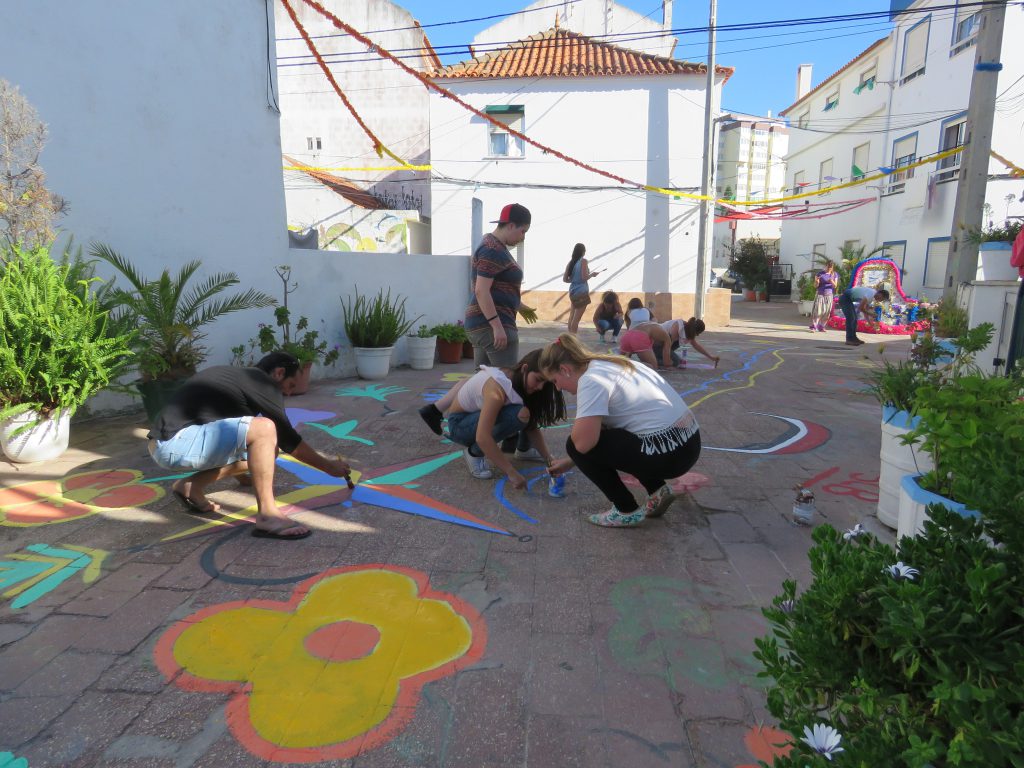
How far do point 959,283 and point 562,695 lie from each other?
8.02 metres

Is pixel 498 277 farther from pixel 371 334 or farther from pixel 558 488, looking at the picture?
pixel 371 334

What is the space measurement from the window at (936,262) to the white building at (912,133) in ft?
0.08

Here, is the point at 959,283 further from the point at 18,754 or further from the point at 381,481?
the point at 18,754

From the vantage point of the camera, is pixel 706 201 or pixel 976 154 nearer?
pixel 976 154

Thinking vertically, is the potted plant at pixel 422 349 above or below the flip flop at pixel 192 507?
above

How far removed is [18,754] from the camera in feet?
5.66

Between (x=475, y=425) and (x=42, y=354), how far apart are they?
9.00 ft

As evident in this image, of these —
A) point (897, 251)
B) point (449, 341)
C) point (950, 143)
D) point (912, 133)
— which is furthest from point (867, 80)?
point (449, 341)

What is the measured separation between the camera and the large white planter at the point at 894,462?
3.10 m

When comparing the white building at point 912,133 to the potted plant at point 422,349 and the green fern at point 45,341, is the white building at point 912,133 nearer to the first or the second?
the potted plant at point 422,349

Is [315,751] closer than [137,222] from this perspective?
Yes

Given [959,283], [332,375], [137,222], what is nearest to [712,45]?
[959,283]

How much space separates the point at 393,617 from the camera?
2.44m

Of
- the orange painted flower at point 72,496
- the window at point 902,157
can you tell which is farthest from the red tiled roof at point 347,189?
the orange painted flower at point 72,496
